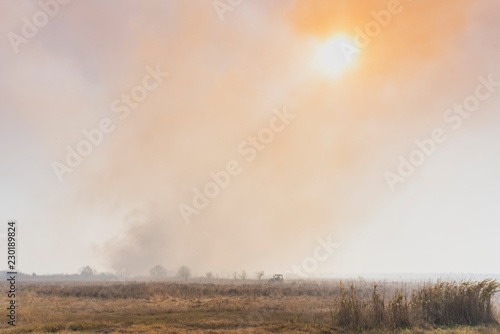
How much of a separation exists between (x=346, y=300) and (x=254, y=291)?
26.7 metres

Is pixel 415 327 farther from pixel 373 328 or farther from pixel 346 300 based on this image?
pixel 346 300

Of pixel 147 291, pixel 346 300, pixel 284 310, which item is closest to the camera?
pixel 346 300

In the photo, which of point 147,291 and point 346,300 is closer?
point 346,300

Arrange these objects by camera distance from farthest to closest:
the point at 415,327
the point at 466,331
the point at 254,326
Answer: the point at 254,326 < the point at 415,327 < the point at 466,331

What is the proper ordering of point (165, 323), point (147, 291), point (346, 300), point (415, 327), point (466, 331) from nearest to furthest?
1. point (466, 331)
2. point (415, 327)
3. point (346, 300)
4. point (165, 323)
5. point (147, 291)

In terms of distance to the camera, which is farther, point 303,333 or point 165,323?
point 165,323

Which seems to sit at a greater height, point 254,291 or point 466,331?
point 466,331

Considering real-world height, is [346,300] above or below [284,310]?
above

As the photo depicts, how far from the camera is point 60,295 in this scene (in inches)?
1666

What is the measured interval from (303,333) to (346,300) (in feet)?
9.25

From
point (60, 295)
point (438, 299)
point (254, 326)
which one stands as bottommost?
point (60, 295)

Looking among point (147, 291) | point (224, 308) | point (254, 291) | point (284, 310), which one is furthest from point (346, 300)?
point (147, 291)

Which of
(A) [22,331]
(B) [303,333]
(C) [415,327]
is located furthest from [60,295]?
(C) [415,327]

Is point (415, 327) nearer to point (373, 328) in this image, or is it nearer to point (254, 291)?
point (373, 328)
